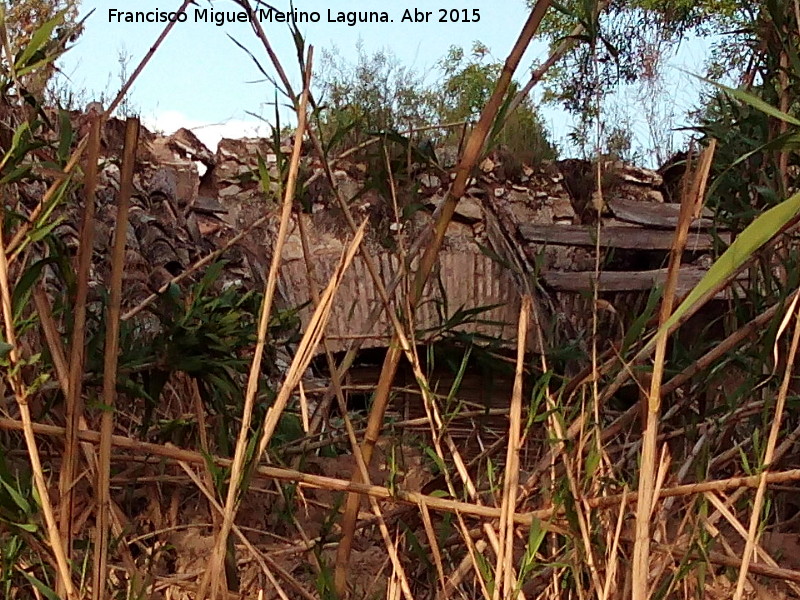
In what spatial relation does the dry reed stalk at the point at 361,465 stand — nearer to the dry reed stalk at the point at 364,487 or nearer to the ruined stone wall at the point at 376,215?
the dry reed stalk at the point at 364,487

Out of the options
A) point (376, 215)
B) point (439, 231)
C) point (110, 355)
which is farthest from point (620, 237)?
point (110, 355)

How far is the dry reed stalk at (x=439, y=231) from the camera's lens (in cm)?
104

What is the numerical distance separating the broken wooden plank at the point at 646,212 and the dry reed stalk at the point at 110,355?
4655mm

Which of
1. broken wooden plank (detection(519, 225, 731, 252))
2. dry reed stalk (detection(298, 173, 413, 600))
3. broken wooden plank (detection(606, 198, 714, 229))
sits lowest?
dry reed stalk (detection(298, 173, 413, 600))

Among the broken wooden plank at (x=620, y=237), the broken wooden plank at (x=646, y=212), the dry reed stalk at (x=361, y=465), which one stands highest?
the broken wooden plank at (x=646, y=212)

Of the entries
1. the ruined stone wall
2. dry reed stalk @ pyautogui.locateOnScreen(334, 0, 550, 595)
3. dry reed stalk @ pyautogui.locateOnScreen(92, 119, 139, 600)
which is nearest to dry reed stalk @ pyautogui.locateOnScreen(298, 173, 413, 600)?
dry reed stalk @ pyautogui.locateOnScreen(334, 0, 550, 595)

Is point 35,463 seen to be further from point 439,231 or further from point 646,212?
point 646,212

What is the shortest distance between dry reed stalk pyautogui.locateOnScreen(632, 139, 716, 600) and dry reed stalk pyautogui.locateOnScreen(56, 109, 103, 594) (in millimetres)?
548

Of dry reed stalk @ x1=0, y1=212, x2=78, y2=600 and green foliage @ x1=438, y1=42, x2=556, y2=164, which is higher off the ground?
green foliage @ x1=438, y1=42, x2=556, y2=164

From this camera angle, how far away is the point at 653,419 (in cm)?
91

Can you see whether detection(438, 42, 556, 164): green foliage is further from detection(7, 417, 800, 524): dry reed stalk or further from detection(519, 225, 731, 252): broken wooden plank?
detection(7, 417, 800, 524): dry reed stalk

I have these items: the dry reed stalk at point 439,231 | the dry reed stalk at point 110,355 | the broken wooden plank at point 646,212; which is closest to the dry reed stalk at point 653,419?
the dry reed stalk at point 439,231

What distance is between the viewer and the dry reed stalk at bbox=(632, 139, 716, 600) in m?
0.91

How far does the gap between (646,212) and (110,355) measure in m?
4.78
